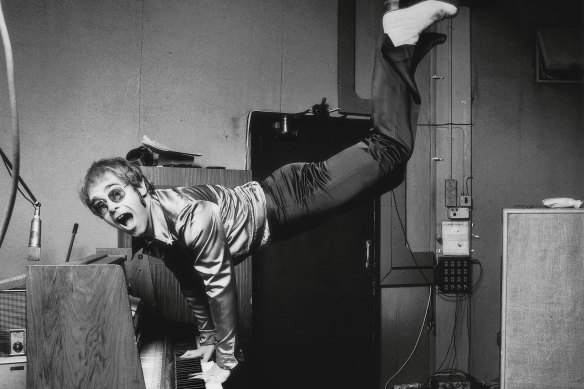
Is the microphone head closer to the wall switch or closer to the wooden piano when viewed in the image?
the wooden piano

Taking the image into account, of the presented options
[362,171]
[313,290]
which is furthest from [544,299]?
[313,290]

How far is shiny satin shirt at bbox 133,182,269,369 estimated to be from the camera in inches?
65.8

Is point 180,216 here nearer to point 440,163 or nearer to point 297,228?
point 297,228

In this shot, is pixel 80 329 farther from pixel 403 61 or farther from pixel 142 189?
pixel 403 61

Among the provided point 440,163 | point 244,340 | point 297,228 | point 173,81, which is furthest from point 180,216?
point 440,163

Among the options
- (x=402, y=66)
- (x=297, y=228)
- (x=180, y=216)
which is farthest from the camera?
(x=297, y=228)

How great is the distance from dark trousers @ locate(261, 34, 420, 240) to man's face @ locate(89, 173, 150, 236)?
0.55m

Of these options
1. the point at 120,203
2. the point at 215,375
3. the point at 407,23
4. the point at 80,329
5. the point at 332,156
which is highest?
the point at 407,23

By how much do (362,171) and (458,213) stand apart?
2248 mm

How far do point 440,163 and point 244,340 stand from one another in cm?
211

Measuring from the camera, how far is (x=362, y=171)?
1952 mm

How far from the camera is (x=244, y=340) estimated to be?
10.2 feet

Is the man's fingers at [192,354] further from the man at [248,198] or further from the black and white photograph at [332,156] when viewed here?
the black and white photograph at [332,156]

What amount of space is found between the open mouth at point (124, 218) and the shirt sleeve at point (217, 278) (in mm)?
183
